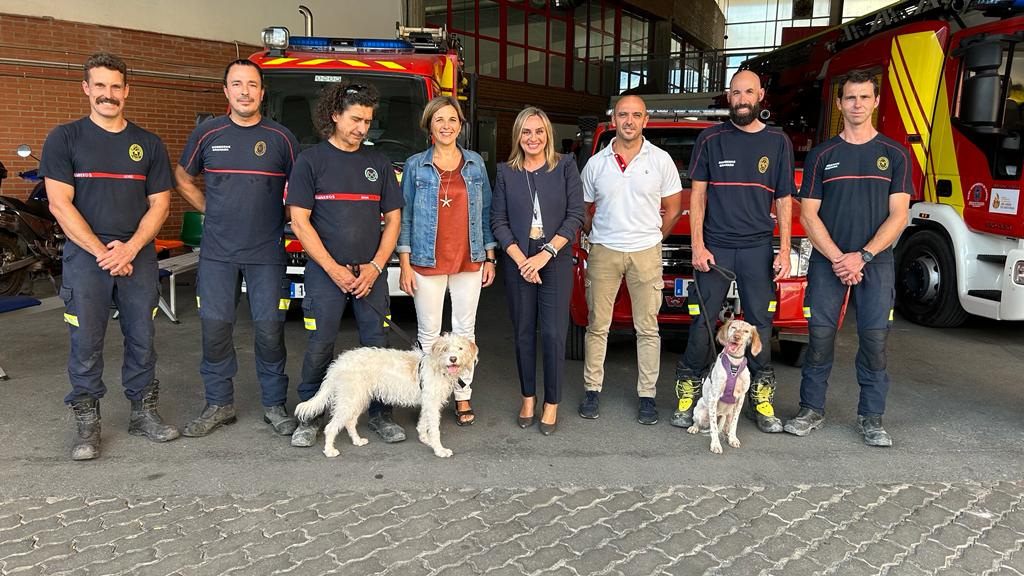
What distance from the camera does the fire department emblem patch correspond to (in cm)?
381

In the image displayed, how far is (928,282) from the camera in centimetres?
721

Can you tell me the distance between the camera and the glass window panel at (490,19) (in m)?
17.9

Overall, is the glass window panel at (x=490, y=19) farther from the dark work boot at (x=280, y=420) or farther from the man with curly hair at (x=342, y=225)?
the dark work boot at (x=280, y=420)

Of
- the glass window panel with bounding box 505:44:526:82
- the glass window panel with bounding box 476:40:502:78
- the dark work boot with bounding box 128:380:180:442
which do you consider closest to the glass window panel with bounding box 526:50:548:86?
the glass window panel with bounding box 505:44:526:82

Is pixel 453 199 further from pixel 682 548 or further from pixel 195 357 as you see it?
pixel 195 357

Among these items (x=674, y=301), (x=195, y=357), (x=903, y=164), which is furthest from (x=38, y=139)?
(x=903, y=164)

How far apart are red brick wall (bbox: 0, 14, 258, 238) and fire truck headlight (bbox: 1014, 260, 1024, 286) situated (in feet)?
34.3

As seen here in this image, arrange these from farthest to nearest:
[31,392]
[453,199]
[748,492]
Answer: [31,392] → [453,199] → [748,492]

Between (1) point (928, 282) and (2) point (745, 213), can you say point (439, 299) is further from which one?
(1) point (928, 282)

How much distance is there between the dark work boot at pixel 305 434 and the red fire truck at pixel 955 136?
19.0 feet

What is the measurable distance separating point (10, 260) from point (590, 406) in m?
7.34

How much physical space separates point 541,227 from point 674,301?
1.51 m

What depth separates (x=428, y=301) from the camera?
13.9 feet

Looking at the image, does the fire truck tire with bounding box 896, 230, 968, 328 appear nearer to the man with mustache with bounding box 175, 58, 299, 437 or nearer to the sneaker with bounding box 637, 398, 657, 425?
the sneaker with bounding box 637, 398, 657, 425
